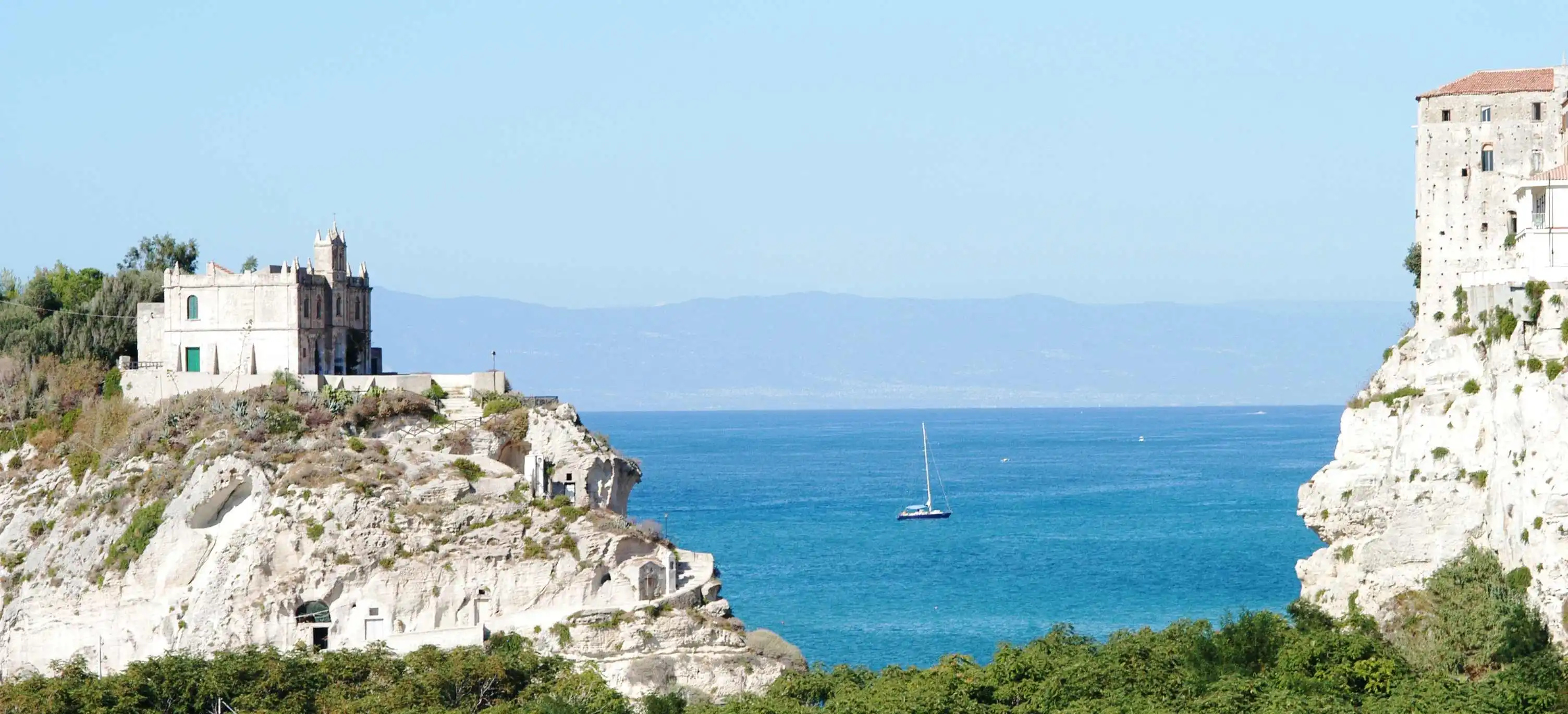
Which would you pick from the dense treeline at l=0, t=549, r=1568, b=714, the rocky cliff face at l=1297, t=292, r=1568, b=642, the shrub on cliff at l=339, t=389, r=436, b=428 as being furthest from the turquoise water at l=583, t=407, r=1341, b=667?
the dense treeline at l=0, t=549, r=1568, b=714

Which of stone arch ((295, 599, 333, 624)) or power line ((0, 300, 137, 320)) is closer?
stone arch ((295, 599, 333, 624))

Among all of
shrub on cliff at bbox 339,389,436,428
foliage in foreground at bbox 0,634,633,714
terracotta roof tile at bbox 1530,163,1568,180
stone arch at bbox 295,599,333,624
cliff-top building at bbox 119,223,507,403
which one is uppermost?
terracotta roof tile at bbox 1530,163,1568,180

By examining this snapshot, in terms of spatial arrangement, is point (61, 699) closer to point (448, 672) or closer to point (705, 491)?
point (448, 672)

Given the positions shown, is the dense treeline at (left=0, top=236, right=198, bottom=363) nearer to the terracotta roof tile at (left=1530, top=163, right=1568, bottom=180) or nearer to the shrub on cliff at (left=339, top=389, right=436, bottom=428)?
the shrub on cliff at (left=339, top=389, right=436, bottom=428)

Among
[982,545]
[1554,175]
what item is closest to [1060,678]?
[1554,175]

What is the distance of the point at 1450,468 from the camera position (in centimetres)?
5597

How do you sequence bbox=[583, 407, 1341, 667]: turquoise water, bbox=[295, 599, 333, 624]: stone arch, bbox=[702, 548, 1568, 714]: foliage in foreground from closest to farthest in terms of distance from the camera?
1. bbox=[702, 548, 1568, 714]: foliage in foreground
2. bbox=[295, 599, 333, 624]: stone arch
3. bbox=[583, 407, 1341, 667]: turquoise water

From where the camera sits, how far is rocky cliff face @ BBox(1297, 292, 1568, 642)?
50.4 m

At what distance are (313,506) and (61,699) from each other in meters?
12.6

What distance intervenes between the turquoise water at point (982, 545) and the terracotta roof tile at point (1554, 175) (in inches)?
948

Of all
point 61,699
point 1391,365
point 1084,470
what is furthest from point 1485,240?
point 1084,470

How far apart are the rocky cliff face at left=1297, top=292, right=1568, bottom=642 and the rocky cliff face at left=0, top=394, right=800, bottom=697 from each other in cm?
1608

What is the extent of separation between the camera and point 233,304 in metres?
67.8

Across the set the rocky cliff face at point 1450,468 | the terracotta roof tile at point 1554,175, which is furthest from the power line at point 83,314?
the terracotta roof tile at point 1554,175
